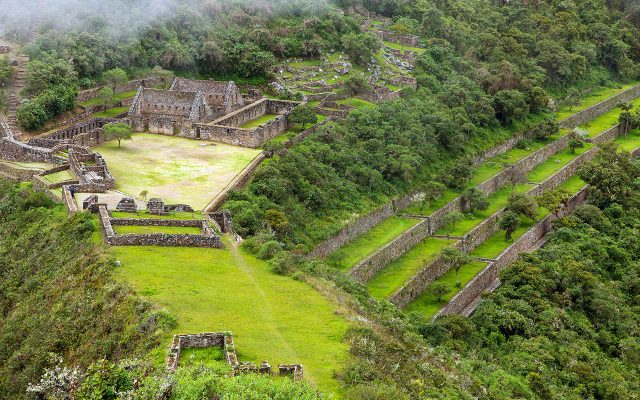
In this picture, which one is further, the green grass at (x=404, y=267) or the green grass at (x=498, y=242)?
the green grass at (x=498, y=242)

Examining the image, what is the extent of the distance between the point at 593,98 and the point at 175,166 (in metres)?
63.5

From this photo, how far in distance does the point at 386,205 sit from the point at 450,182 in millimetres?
8957

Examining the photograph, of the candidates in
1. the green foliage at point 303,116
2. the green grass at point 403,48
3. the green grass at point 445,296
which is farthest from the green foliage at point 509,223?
the green grass at point 403,48

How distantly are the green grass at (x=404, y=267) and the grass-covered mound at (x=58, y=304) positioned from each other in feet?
61.9

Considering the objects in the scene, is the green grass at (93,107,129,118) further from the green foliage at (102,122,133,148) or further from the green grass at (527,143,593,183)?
the green grass at (527,143,593,183)

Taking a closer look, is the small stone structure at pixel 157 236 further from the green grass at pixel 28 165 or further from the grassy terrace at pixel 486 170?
the grassy terrace at pixel 486 170

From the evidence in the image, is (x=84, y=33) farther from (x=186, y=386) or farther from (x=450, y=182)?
(x=186, y=386)

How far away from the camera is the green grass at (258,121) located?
7156cm

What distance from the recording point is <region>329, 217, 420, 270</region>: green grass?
183 ft

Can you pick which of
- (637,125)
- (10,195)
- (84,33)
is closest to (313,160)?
(10,195)

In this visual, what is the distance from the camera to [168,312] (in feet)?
112

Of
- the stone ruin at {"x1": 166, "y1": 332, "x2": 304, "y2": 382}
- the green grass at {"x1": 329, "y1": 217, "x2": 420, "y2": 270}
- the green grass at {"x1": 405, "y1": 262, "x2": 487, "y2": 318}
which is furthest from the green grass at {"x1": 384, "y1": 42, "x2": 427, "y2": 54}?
the stone ruin at {"x1": 166, "y1": 332, "x2": 304, "y2": 382}

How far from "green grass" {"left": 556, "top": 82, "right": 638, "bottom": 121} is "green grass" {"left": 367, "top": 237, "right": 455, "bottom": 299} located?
3896cm

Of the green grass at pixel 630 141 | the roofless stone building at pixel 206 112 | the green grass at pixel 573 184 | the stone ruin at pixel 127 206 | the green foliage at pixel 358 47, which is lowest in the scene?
the green grass at pixel 630 141
